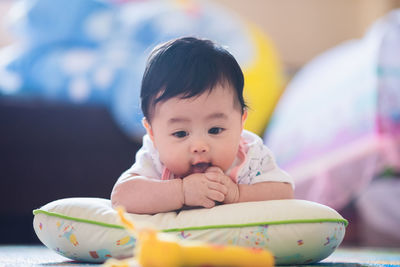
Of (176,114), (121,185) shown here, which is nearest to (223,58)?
(176,114)

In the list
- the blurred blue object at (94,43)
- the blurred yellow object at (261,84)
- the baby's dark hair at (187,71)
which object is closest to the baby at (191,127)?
the baby's dark hair at (187,71)

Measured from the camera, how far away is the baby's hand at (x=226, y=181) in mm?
981

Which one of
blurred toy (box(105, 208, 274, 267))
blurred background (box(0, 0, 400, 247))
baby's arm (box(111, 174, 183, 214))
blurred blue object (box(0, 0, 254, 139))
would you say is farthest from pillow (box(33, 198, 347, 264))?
blurred blue object (box(0, 0, 254, 139))

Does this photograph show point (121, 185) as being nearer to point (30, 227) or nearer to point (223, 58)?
point (223, 58)

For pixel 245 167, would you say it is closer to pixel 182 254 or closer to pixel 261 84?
pixel 182 254

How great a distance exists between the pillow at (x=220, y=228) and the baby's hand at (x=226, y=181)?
6 centimetres

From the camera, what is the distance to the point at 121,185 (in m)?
1.02

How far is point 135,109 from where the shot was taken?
1.66 m

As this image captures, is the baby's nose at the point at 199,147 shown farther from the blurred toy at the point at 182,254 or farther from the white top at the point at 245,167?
the blurred toy at the point at 182,254

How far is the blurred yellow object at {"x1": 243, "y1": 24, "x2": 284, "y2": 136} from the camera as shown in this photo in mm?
2127

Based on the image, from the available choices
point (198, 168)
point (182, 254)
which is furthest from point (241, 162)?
point (182, 254)

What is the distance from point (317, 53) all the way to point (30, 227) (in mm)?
1826

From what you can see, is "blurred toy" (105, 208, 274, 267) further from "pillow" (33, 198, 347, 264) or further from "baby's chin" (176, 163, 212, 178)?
"baby's chin" (176, 163, 212, 178)

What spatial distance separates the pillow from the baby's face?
10 centimetres
